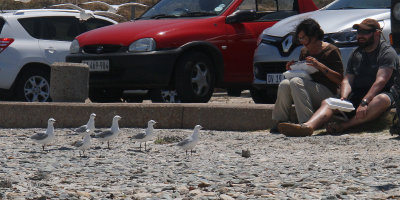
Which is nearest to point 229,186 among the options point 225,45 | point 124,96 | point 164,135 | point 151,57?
point 164,135

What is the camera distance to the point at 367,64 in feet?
31.6

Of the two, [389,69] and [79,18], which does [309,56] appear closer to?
[389,69]

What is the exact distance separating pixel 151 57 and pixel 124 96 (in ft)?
7.35

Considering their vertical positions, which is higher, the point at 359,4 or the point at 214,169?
the point at 359,4

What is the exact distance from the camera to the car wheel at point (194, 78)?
12156 millimetres

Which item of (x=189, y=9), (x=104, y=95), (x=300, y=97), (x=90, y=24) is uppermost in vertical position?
(x=189, y=9)

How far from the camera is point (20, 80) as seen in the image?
1430 centimetres

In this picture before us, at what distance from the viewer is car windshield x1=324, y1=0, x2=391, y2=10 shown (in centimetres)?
1126

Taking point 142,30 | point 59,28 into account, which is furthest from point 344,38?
point 59,28

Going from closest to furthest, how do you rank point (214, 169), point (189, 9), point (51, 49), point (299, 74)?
point (214, 169) < point (299, 74) < point (189, 9) < point (51, 49)

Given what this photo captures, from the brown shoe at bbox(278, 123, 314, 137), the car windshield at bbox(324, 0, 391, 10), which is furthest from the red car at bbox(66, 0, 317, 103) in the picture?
the brown shoe at bbox(278, 123, 314, 137)

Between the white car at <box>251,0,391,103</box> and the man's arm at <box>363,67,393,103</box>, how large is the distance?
122 cm

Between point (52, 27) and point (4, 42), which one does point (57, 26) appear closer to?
point (52, 27)

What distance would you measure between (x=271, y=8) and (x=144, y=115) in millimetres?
3262
